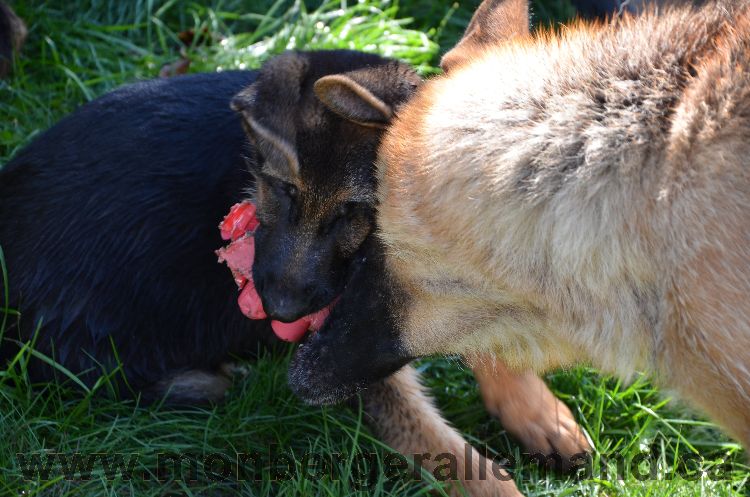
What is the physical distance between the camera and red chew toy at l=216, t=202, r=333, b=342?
11.7ft

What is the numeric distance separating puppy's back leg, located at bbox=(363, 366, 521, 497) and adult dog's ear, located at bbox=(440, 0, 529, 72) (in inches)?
51.0

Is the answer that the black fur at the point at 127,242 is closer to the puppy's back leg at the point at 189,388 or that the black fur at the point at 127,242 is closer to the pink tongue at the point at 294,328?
the puppy's back leg at the point at 189,388

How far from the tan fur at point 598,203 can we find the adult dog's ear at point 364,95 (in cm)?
32

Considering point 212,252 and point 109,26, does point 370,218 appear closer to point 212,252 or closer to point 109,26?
point 212,252

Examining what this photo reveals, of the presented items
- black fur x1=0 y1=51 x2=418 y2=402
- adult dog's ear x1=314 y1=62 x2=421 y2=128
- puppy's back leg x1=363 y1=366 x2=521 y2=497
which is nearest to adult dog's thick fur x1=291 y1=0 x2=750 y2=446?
adult dog's ear x1=314 y1=62 x2=421 y2=128

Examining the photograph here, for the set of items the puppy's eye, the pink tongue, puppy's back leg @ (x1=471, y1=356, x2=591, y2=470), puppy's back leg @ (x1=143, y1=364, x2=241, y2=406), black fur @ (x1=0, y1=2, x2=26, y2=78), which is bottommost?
puppy's back leg @ (x1=471, y1=356, x2=591, y2=470)

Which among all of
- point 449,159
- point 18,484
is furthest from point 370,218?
point 18,484

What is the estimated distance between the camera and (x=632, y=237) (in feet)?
7.83

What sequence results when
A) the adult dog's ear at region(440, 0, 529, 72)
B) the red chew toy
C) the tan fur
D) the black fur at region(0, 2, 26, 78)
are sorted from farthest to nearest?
the black fur at region(0, 2, 26, 78)
the red chew toy
the adult dog's ear at region(440, 0, 529, 72)
the tan fur

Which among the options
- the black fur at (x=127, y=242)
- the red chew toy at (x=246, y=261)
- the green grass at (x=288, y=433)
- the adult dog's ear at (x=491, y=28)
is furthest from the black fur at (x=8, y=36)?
the adult dog's ear at (x=491, y=28)

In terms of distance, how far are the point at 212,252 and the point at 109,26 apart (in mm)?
2406

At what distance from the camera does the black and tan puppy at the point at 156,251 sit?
3.65 metres

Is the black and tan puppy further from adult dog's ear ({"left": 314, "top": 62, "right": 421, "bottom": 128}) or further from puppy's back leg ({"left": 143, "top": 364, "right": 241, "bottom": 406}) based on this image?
adult dog's ear ({"left": 314, "top": 62, "right": 421, "bottom": 128})

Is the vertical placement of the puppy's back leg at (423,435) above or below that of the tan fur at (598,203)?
below
